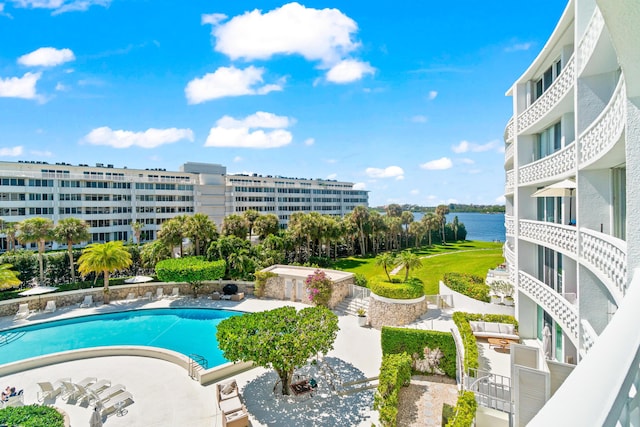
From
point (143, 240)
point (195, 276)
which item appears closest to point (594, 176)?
point (195, 276)

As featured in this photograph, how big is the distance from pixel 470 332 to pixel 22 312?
34322mm

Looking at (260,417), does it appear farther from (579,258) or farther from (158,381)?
(579,258)

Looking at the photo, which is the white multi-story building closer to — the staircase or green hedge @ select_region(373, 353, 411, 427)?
green hedge @ select_region(373, 353, 411, 427)

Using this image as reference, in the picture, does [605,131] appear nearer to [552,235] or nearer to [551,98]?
[552,235]

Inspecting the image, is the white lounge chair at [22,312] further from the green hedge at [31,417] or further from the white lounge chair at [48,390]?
the green hedge at [31,417]

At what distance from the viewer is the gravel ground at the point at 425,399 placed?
14555 mm

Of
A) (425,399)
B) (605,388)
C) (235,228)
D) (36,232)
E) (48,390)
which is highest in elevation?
(605,388)

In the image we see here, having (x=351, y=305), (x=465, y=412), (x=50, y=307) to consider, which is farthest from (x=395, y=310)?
(x=50, y=307)

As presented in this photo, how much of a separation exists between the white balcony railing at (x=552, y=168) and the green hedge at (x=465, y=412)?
8509 mm

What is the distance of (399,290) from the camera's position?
945 inches

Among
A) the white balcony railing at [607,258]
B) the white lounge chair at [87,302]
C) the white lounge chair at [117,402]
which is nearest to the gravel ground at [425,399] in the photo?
the white balcony railing at [607,258]

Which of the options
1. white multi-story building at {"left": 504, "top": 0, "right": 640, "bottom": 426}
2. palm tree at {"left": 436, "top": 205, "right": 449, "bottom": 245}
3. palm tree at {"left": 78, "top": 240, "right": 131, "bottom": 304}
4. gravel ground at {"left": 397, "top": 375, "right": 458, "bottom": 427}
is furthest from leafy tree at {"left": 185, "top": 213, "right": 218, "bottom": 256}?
palm tree at {"left": 436, "top": 205, "right": 449, "bottom": 245}

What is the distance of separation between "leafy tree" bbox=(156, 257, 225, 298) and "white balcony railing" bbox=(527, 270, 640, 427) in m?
32.5

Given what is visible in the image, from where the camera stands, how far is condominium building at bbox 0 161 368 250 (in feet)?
179
